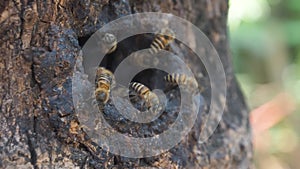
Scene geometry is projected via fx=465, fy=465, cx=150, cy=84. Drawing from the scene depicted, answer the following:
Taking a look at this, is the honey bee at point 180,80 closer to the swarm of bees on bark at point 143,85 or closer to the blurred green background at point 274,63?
the swarm of bees on bark at point 143,85

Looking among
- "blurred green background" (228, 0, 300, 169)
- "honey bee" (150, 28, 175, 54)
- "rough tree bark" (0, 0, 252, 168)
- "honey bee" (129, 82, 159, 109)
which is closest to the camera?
"rough tree bark" (0, 0, 252, 168)

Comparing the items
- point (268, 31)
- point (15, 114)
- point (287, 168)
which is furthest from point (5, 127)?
point (268, 31)

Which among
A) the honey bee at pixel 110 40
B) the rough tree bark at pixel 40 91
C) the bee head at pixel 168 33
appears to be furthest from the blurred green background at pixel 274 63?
the rough tree bark at pixel 40 91

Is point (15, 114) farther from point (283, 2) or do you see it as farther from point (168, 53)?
point (283, 2)

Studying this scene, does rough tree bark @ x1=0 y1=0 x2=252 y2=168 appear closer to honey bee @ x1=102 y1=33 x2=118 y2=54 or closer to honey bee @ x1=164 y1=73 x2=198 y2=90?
honey bee @ x1=102 y1=33 x2=118 y2=54

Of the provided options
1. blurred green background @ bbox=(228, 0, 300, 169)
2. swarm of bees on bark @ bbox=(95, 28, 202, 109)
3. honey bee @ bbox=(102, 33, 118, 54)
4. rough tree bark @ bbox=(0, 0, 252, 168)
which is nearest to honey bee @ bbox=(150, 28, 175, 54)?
swarm of bees on bark @ bbox=(95, 28, 202, 109)

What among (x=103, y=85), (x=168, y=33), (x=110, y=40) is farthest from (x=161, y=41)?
(x=103, y=85)

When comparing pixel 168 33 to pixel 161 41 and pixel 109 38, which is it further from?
pixel 109 38
